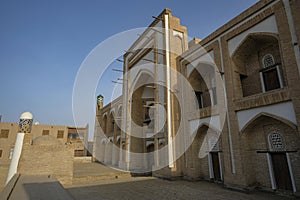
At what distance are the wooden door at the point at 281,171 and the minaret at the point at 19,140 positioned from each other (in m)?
11.7

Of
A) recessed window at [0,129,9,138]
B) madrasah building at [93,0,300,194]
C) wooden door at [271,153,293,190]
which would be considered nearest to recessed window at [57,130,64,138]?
recessed window at [0,129,9,138]

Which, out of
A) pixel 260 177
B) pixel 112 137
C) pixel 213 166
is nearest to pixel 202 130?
pixel 213 166

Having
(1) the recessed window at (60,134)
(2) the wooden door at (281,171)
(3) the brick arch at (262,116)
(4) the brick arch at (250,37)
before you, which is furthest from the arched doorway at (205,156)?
(1) the recessed window at (60,134)

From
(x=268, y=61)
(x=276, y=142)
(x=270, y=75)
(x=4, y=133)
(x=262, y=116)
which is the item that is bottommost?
(x=276, y=142)

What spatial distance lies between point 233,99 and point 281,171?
11.3 ft

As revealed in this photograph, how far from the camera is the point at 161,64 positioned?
13.9 metres

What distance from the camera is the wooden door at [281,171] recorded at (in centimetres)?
714

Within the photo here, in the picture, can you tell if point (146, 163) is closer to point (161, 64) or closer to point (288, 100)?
point (161, 64)

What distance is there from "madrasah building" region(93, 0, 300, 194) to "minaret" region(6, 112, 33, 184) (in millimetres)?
7893

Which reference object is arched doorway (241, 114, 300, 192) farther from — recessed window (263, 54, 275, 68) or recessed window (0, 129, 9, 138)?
recessed window (0, 129, 9, 138)

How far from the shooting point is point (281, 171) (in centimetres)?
739

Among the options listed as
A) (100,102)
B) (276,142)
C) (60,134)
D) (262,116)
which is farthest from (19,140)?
(60,134)

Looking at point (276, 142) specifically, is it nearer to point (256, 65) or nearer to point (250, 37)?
point (256, 65)

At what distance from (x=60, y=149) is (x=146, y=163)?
332 inches
